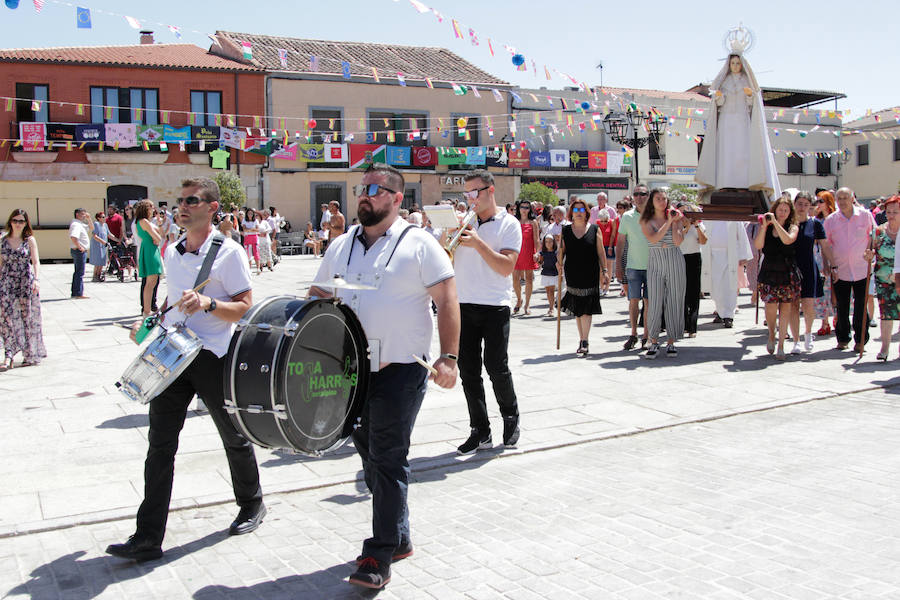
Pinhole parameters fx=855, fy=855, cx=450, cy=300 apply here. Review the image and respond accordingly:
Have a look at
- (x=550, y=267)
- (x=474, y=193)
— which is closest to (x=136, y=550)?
(x=474, y=193)

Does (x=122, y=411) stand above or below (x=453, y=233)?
below

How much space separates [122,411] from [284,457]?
2.19 metres

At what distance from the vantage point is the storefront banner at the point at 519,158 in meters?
38.1

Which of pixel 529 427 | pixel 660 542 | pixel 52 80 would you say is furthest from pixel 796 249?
pixel 52 80

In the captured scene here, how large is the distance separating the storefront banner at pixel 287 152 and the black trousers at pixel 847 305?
27550 mm

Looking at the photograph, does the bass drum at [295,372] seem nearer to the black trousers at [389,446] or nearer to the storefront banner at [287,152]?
the black trousers at [389,446]

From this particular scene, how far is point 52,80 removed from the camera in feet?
104

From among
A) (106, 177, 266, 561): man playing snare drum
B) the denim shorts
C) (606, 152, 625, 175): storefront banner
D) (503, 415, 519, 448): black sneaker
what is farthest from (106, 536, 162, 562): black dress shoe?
(606, 152, 625, 175): storefront banner

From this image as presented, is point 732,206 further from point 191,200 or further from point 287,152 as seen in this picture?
point 287,152

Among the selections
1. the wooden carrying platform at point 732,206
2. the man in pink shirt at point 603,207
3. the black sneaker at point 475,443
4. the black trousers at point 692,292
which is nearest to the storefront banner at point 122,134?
the man in pink shirt at point 603,207

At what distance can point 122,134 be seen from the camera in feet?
105

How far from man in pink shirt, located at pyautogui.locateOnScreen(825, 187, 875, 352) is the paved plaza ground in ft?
4.43

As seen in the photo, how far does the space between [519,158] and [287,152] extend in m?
10.4

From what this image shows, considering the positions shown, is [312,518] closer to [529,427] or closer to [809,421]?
[529,427]
